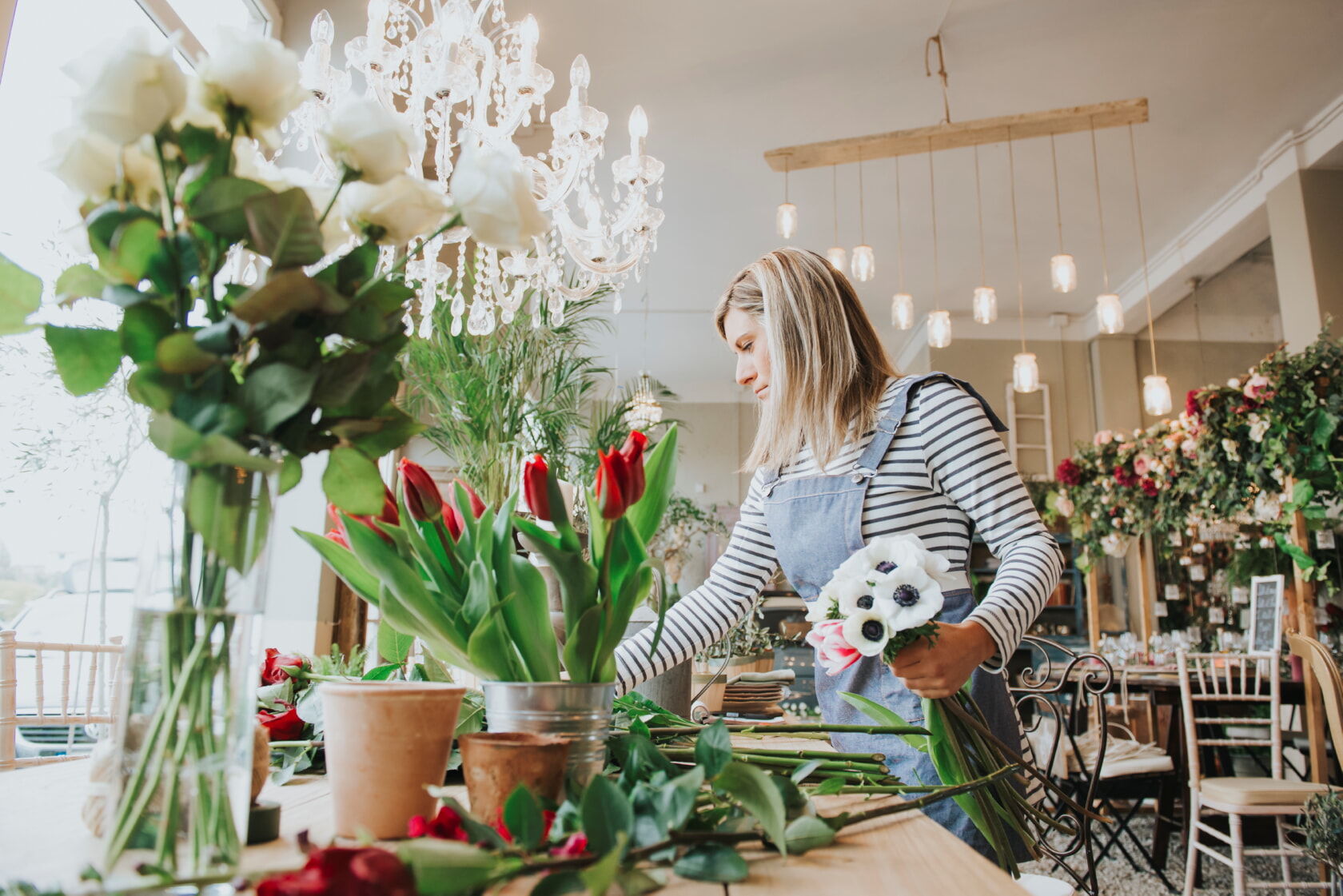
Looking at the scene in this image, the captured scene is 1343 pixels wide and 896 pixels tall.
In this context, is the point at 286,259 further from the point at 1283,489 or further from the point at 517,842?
the point at 1283,489

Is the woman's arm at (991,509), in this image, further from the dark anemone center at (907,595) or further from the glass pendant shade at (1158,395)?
the glass pendant shade at (1158,395)

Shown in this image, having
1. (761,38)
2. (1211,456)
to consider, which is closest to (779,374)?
(761,38)

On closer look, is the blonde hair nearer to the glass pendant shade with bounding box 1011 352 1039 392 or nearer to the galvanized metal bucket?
the galvanized metal bucket

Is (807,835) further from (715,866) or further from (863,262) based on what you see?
(863,262)

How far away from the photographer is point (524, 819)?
0.44 m

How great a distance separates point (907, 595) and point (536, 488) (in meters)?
0.32

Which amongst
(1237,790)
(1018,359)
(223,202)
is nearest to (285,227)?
(223,202)

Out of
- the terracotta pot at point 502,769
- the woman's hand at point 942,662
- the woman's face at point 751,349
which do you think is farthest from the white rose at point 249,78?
the woman's face at point 751,349

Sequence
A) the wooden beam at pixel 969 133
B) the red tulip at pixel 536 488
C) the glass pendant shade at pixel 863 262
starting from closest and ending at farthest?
1. the red tulip at pixel 536 488
2. the wooden beam at pixel 969 133
3. the glass pendant shade at pixel 863 262

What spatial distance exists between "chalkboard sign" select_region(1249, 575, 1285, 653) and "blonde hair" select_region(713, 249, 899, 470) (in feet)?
11.9

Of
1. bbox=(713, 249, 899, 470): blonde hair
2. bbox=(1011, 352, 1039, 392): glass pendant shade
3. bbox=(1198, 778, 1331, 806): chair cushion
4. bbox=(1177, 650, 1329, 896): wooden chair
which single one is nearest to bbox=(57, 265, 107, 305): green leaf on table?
bbox=(713, 249, 899, 470): blonde hair

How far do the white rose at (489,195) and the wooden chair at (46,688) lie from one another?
2.57ft

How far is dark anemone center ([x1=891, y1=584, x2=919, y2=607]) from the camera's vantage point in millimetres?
699

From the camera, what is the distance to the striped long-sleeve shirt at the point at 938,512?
1066mm
